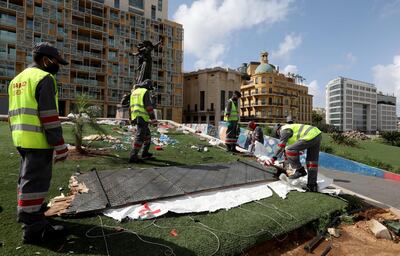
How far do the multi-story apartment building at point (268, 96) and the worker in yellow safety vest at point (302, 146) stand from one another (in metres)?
57.4

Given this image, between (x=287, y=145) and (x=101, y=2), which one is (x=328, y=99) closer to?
(x=101, y=2)

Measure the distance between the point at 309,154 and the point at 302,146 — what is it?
289 millimetres

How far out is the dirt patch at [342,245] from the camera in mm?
3521

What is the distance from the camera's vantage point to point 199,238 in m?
3.09

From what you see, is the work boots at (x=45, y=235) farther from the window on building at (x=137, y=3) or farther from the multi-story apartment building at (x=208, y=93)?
the multi-story apartment building at (x=208, y=93)

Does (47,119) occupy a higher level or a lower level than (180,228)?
higher

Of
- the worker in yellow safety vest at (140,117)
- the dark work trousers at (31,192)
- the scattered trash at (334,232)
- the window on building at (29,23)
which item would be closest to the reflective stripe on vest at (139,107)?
the worker in yellow safety vest at (140,117)

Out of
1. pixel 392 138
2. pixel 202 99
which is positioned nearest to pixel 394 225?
pixel 392 138

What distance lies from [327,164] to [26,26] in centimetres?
4110

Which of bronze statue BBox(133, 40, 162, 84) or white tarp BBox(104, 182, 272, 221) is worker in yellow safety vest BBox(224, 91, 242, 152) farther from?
bronze statue BBox(133, 40, 162, 84)

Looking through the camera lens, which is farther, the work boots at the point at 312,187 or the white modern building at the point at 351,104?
the white modern building at the point at 351,104

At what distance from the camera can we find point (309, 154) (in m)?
5.71

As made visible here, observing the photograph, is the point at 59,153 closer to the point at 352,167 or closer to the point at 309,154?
the point at 309,154

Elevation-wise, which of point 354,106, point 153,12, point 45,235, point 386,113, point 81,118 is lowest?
point 45,235
